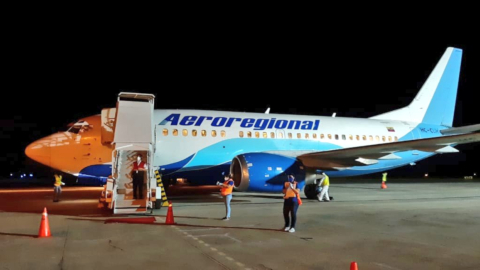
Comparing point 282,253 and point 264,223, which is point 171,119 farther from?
point 282,253

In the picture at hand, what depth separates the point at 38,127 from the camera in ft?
160

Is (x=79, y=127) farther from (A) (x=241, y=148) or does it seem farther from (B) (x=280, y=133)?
(B) (x=280, y=133)

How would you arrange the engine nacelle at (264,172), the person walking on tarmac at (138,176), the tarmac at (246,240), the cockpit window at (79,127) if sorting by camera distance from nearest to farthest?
1. the tarmac at (246,240)
2. the person walking on tarmac at (138,176)
3. the engine nacelle at (264,172)
4. the cockpit window at (79,127)

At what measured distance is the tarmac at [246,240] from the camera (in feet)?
20.6

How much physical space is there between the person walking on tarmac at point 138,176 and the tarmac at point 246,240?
4.02 feet

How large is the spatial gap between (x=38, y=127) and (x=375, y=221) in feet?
156

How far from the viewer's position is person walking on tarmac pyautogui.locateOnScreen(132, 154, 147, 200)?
12.5 metres

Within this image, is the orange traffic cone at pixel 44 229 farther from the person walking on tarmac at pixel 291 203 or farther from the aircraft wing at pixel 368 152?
the aircraft wing at pixel 368 152

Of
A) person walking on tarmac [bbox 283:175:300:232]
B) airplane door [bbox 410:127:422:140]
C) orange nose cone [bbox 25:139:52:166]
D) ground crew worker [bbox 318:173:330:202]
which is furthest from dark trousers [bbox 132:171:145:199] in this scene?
airplane door [bbox 410:127:422:140]

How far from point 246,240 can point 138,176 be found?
5.72 m

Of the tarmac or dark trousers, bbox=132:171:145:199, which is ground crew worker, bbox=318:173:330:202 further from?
dark trousers, bbox=132:171:145:199

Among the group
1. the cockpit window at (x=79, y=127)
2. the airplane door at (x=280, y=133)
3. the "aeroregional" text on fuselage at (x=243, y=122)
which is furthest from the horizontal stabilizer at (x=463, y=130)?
the cockpit window at (x=79, y=127)

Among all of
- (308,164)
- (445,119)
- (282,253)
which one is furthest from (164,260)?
(445,119)

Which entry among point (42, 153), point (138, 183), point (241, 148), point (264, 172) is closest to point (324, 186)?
point (264, 172)
